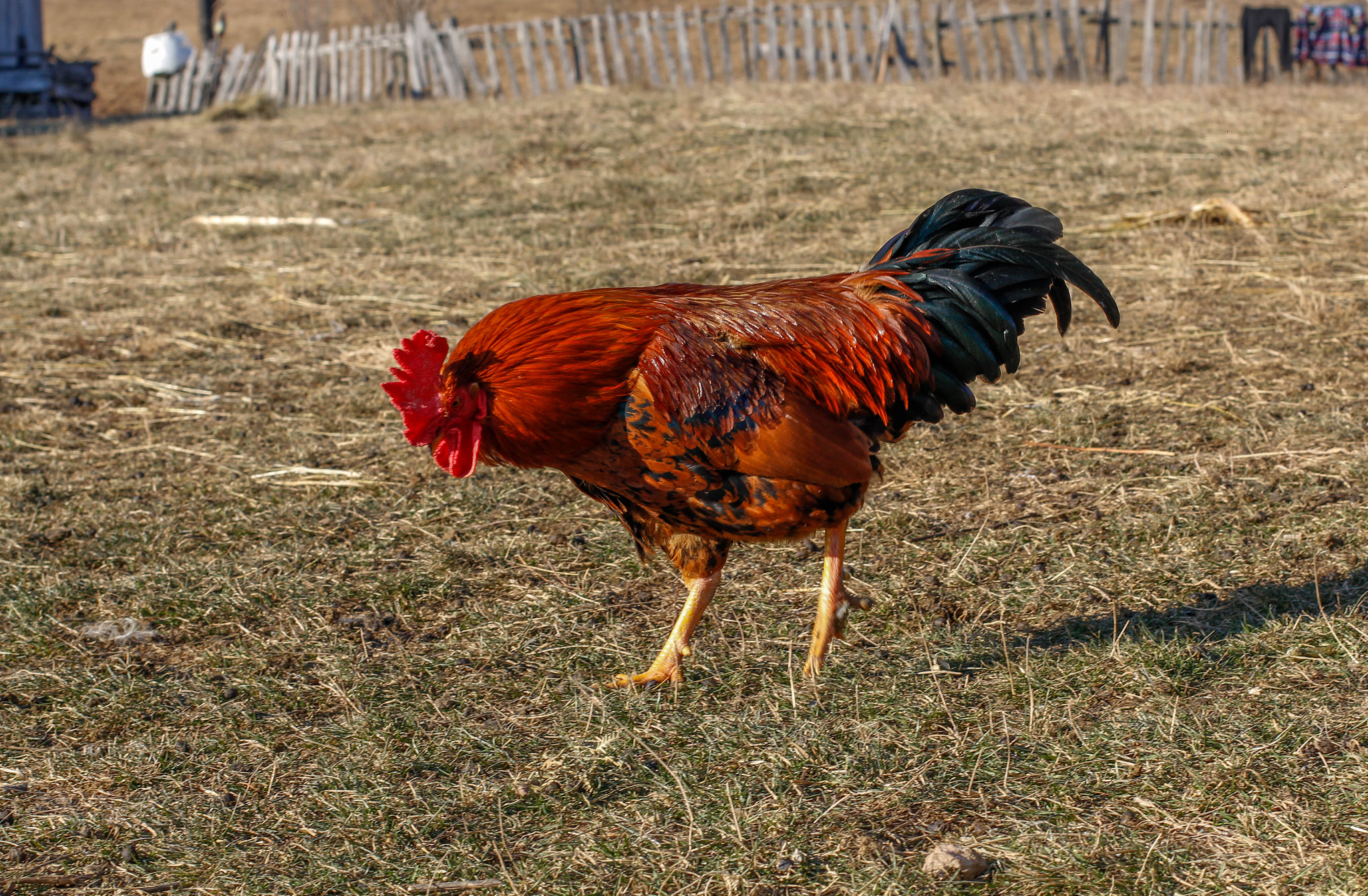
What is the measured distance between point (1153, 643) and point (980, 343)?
113 centimetres

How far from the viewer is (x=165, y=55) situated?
22859 millimetres

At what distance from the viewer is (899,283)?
11.5 ft

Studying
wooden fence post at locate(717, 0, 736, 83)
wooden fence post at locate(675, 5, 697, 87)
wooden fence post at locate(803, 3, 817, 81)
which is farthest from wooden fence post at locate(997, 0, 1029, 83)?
wooden fence post at locate(675, 5, 697, 87)

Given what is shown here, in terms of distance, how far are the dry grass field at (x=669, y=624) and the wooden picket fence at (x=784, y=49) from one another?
10395 mm

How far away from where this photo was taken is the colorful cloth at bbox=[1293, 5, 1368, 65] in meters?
17.3

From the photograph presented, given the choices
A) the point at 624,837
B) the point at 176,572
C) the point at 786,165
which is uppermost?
the point at 786,165

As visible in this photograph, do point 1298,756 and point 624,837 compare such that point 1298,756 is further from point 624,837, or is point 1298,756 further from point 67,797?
point 67,797

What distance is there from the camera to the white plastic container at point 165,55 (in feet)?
74.5

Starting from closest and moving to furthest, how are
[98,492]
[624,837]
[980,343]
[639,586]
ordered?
[624,837] < [980,343] < [639,586] < [98,492]

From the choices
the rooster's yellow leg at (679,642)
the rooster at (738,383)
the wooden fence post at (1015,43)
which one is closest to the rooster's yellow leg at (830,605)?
the rooster at (738,383)

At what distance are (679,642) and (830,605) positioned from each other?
491 mm

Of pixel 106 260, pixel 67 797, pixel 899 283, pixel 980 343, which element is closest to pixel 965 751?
pixel 980 343

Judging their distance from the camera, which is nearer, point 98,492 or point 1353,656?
point 1353,656

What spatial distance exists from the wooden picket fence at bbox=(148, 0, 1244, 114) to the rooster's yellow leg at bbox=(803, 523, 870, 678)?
15.4 m
